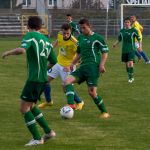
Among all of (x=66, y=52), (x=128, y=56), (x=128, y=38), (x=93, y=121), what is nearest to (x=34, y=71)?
(x=93, y=121)

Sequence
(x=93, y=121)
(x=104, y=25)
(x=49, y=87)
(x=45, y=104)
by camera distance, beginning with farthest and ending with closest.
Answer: (x=104, y=25)
(x=45, y=104)
(x=49, y=87)
(x=93, y=121)

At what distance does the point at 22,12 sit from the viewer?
51969 mm

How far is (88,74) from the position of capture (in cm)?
1175

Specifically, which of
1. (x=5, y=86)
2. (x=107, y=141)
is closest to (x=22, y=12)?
(x=5, y=86)

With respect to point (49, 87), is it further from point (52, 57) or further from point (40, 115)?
point (40, 115)

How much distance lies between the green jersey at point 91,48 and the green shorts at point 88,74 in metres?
0.11

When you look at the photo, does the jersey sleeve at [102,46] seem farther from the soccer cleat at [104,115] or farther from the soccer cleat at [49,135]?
the soccer cleat at [49,135]

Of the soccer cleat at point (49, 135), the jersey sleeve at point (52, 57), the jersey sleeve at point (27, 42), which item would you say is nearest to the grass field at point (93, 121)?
the soccer cleat at point (49, 135)

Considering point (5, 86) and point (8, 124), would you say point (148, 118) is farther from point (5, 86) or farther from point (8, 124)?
point (5, 86)

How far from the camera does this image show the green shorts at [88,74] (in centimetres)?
1174

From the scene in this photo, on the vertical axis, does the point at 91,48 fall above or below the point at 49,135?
above

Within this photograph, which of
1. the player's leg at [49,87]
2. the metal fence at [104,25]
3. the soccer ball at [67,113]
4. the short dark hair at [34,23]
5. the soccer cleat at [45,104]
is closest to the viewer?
the short dark hair at [34,23]

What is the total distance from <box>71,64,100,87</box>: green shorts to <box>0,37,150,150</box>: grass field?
0.70 metres

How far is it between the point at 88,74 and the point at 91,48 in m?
0.50
